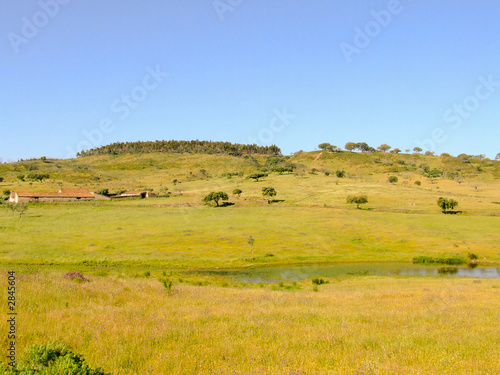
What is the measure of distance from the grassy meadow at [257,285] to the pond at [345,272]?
2.38 m

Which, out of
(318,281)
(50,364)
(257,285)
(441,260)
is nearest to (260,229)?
(318,281)

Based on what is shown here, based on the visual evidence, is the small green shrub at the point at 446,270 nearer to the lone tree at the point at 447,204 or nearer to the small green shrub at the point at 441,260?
the small green shrub at the point at 441,260

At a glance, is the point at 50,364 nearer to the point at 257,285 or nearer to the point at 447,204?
the point at 257,285

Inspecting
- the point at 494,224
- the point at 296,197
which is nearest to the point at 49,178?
the point at 296,197

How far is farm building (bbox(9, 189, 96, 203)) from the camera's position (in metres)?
102

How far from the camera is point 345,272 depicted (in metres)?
48.1

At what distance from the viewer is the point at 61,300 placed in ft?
44.6

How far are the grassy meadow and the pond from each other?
2378mm

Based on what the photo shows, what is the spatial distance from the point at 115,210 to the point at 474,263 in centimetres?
7960

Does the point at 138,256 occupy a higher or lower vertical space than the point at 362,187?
lower

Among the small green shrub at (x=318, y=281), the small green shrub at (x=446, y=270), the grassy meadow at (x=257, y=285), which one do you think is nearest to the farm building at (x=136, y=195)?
the grassy meadow at (x=257, y=285)

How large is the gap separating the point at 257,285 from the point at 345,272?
16513 millimetres

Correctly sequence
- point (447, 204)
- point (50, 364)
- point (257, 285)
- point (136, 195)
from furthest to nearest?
point (136, 195)
point (447, 204)
point (257, 285)
point (50, 364)

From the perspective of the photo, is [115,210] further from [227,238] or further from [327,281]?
[327,281]
